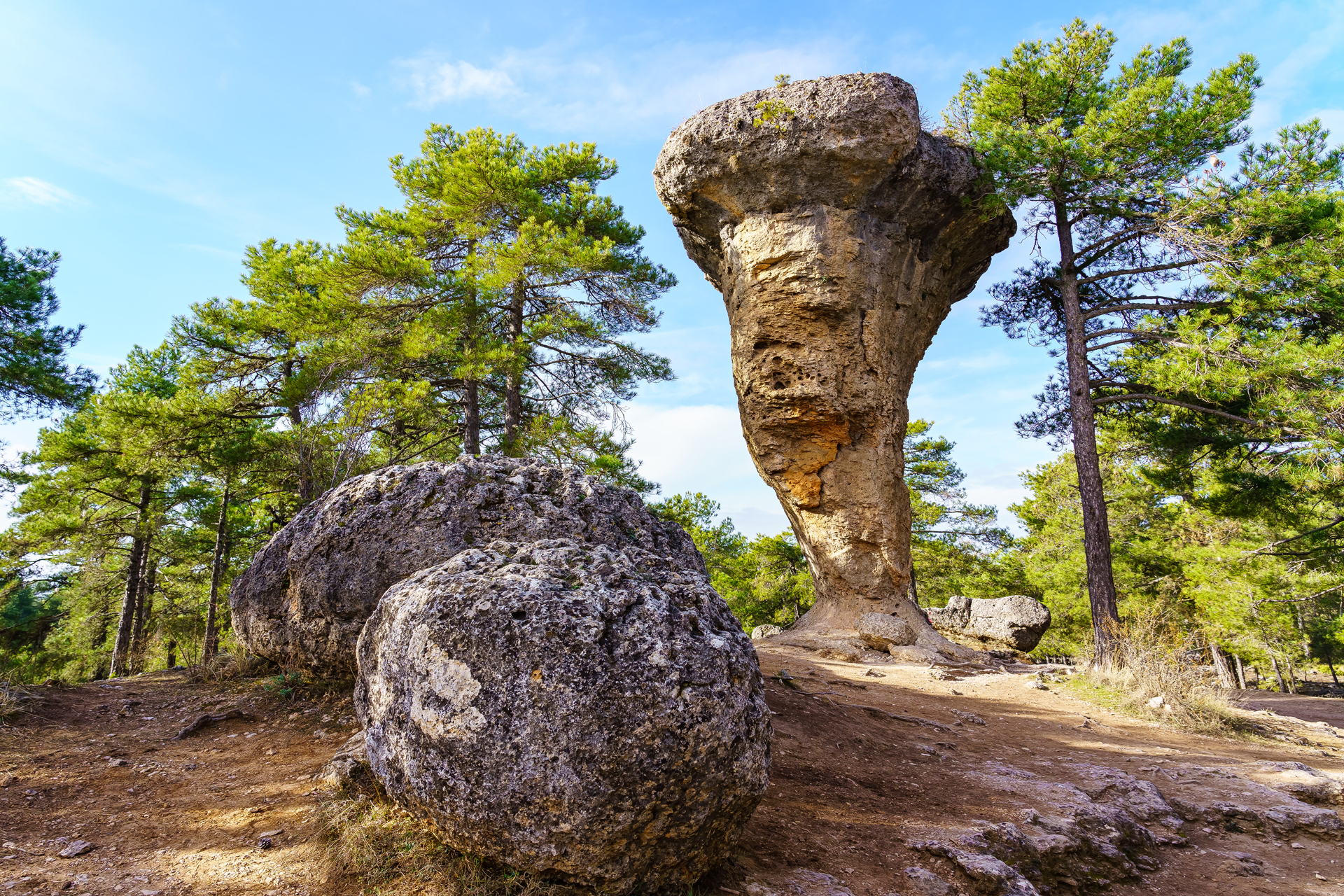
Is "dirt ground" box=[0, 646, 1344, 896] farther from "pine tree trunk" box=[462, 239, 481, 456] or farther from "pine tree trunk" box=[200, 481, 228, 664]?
"pine tree trunk" box=[200, 481, 228, 664]

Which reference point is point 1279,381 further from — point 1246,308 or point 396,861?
point 396,861

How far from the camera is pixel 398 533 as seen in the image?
5.38m

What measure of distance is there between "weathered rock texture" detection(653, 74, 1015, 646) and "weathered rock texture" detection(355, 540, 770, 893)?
10.3 m

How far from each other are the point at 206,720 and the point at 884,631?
1020 centimetres

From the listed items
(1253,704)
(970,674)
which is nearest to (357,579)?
(970,674)

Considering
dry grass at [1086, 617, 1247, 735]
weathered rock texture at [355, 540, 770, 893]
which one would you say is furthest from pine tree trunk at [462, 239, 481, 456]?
dry grass at [1086, 617, 1247, 735]

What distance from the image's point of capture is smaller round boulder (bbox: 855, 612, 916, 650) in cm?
1184

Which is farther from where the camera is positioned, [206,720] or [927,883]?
[206,720]

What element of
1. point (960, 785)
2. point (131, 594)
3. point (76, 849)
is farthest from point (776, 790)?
point (131, 594)

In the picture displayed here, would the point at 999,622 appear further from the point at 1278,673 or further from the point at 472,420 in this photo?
the point at 1278,673

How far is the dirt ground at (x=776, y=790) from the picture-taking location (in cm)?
318

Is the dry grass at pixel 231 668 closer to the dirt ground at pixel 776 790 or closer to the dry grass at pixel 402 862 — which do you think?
the dirt ground at pixel 776 790

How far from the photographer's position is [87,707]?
6.11 meters

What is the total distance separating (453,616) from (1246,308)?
13388 millimetres
